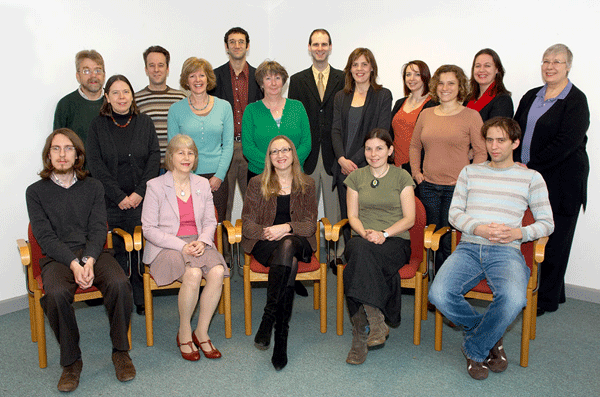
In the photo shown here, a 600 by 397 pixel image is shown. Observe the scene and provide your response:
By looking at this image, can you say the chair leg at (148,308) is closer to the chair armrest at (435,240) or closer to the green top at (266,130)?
the green top at (266,130)

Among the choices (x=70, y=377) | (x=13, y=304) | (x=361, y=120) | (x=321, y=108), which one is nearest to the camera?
(x=70, y=377)

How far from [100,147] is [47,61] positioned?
2.99ft

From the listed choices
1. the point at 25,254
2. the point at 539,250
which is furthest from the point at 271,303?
the point at 539,250

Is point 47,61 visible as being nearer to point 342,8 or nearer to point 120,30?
point 120,30

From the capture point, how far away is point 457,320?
10.1 feet

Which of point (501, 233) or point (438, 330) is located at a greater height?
point (501, 233)

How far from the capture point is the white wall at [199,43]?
12.8ft

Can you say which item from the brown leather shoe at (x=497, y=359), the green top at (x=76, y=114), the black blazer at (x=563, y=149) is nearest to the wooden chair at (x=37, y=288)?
the green top at (x=76, y=114)

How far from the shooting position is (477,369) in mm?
2941

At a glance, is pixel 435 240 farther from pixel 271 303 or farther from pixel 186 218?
pixel 186 218

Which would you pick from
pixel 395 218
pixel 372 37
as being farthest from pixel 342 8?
pixel 395 218

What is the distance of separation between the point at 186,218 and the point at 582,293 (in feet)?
10.5

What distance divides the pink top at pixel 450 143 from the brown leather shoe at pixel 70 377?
2.55 metres

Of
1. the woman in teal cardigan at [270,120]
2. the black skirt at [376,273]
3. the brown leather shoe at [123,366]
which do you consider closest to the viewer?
the brown leather shoe at [123,366]
